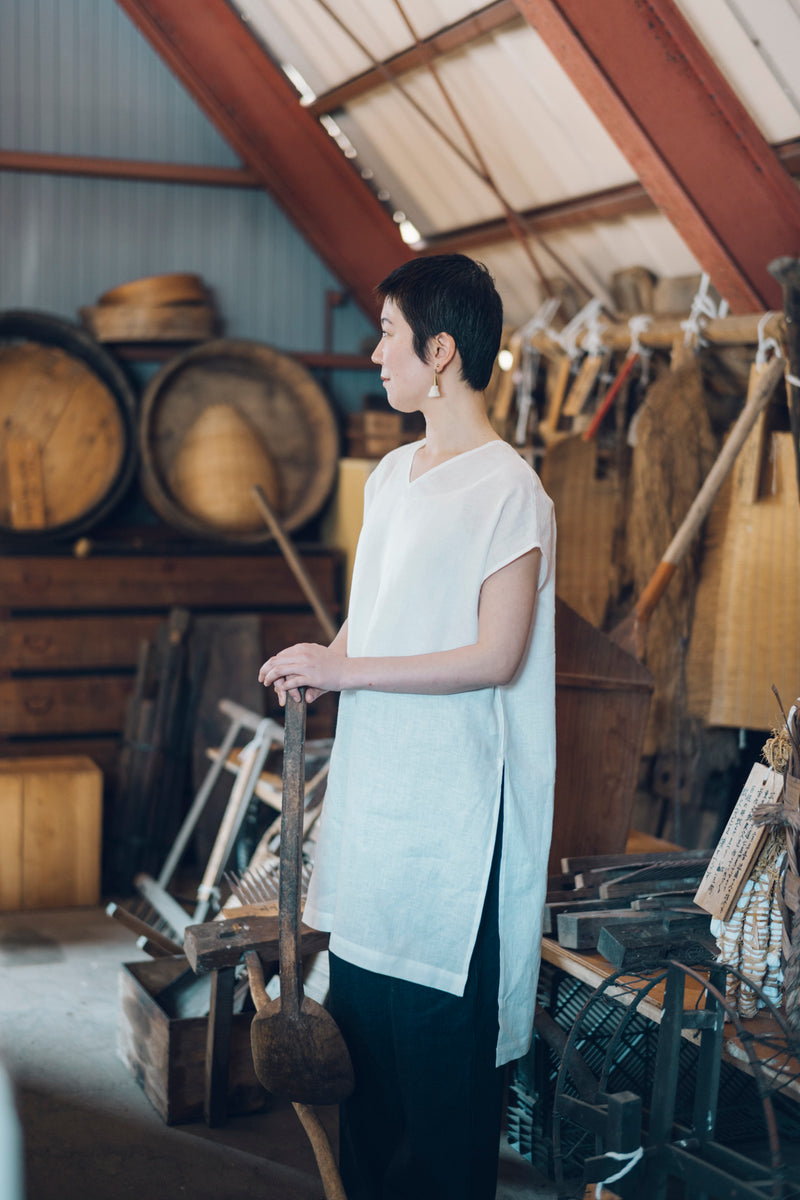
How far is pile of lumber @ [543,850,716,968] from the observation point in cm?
210

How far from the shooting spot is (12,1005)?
137 inches

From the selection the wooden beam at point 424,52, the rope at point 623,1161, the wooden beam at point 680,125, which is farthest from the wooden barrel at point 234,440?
the rope at point 623,1161

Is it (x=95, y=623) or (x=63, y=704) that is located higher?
(x=95, y=623)

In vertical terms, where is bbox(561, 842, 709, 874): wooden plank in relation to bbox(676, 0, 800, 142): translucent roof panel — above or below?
below

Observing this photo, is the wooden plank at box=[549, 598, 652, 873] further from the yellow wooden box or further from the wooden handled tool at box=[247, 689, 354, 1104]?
the yellow wooden box

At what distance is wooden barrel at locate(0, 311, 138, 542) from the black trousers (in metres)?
3.45

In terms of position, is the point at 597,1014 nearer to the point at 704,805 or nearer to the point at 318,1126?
the point at 318,1126

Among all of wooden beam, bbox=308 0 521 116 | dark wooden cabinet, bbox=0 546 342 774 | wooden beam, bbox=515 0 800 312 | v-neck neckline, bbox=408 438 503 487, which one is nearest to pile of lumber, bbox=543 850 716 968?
v-neck neckline, bbox=408 438 503 487

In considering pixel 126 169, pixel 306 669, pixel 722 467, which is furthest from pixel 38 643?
pixel 306 669

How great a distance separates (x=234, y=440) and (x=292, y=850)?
3.52 meters

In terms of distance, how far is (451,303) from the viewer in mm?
1851

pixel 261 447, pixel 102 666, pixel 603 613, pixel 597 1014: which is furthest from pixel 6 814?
pixel 597 1014

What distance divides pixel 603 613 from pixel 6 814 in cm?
224

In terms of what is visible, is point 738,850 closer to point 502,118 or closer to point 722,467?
point 722,467
